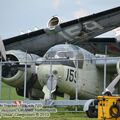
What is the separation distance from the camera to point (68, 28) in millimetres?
20625

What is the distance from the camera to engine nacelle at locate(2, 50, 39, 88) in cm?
1897

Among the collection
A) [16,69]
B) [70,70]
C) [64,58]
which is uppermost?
[64,58]

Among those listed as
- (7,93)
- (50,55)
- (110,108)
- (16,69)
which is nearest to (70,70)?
(50,55)

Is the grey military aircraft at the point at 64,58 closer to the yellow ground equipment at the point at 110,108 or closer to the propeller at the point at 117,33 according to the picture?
the propeller at the point at 117,33

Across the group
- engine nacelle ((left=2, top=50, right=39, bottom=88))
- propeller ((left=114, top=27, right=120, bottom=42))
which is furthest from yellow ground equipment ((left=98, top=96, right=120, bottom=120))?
propeller ((left=114, top=27, right=120, bottom=42))

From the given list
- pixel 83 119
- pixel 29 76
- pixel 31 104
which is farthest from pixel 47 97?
pixel 83 119

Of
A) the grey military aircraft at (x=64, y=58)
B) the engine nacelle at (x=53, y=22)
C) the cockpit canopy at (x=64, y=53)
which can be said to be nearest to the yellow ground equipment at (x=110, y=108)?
the grey military aircraft at (x=64, y=58)

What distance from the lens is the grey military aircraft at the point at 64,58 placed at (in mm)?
18250

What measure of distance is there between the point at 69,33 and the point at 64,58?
2585 millimetres

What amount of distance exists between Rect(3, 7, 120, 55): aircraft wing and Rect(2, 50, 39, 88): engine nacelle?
1638 millimetres

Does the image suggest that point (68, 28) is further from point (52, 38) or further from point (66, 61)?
point (66, 61)

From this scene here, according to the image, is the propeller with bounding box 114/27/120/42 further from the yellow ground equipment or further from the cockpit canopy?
the yellow ground equipment

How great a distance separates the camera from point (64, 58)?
728 inches

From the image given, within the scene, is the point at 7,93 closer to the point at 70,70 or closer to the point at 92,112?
the point at 70,70
